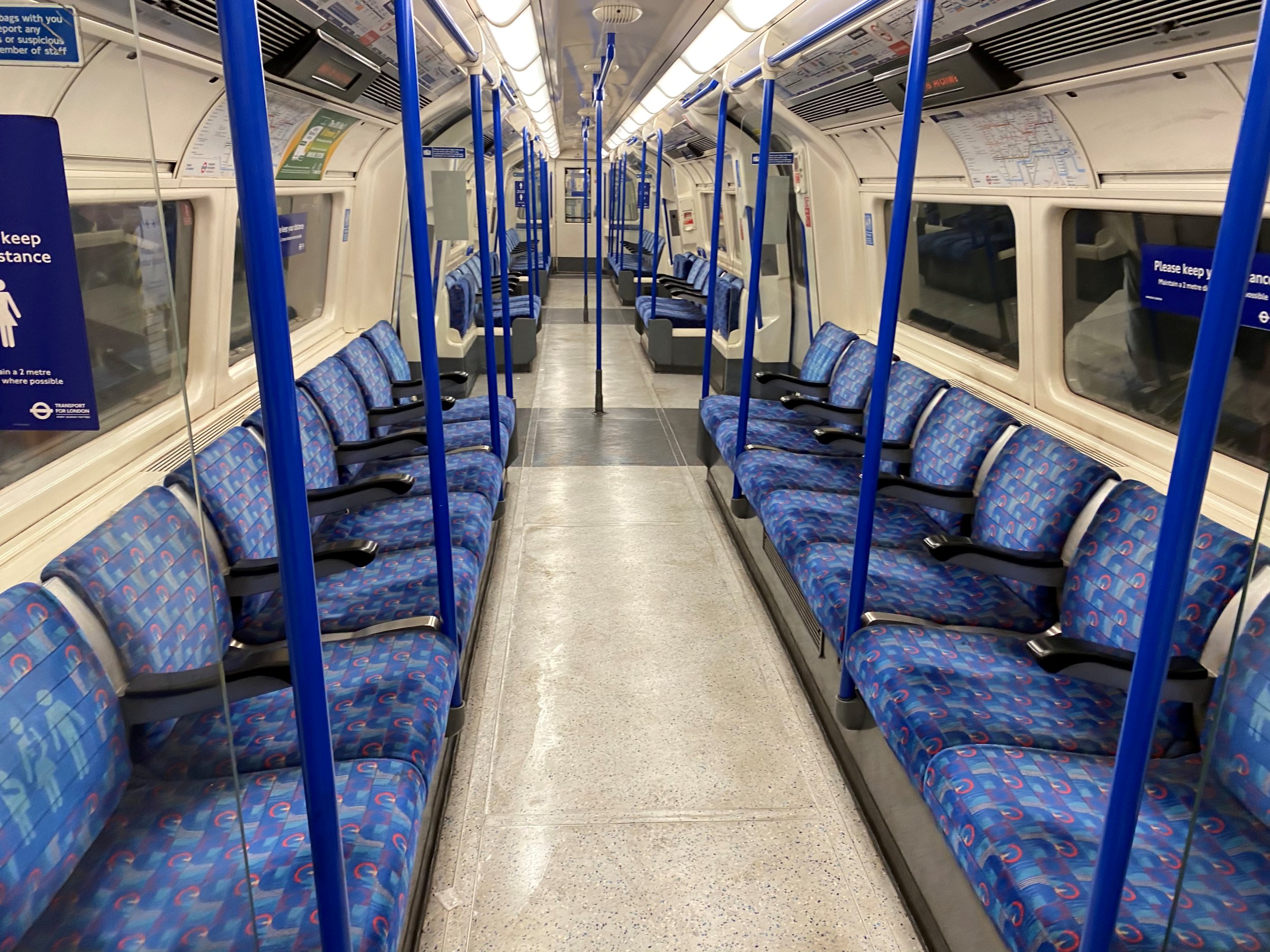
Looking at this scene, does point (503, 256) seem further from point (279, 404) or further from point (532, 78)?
point (279, 404)

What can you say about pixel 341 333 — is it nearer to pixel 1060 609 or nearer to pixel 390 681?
pixel 390 681

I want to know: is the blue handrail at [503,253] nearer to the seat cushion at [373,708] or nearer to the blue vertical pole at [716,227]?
the blue vertical pole at [716,227]

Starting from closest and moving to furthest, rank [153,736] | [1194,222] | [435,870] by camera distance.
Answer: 1. [153,736]
2. [435,870]
3. [1194,222]

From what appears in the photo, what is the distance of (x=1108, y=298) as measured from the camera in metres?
3.13

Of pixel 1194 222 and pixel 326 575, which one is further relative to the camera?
pixel 1194 222

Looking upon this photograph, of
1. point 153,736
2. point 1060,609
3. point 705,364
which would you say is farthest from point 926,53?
point 705,364

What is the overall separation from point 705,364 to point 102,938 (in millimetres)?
4509

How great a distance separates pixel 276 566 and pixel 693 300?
313 inches

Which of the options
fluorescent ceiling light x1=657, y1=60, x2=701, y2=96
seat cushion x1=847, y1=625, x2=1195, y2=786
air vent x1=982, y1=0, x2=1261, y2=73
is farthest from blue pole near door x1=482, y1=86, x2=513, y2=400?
seat cushion x1=847, y1=625, x2=1195, y2=786

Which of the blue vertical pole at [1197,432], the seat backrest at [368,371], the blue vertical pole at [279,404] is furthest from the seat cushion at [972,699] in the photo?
the seat backrest at [368,371]

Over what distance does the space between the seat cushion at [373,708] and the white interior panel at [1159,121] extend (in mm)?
2492

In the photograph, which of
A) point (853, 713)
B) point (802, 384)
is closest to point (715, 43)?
point (802, 384)

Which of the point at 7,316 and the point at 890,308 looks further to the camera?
the point at 890,308

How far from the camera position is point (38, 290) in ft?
2.85
